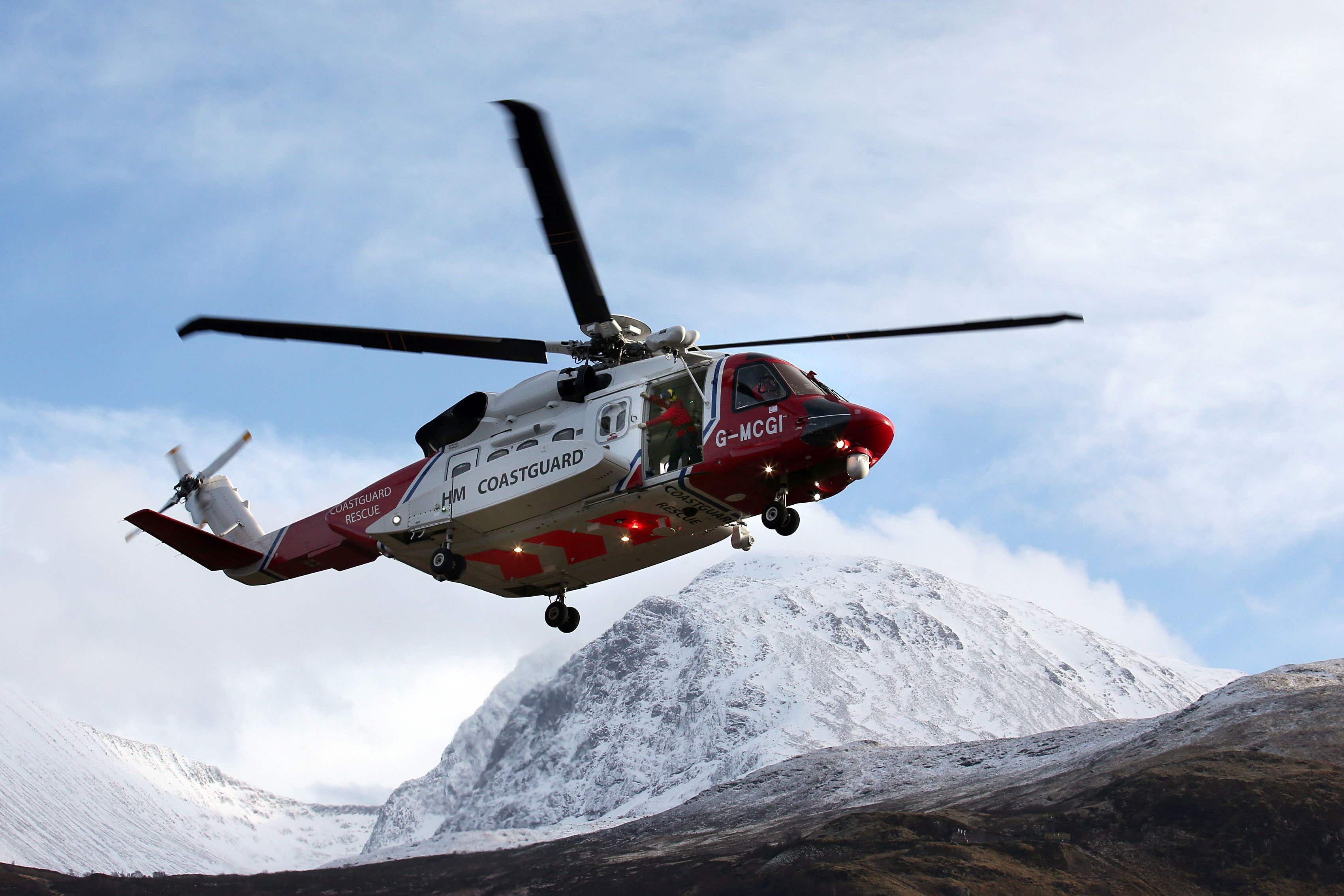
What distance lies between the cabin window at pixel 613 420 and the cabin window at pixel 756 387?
8.92 feet

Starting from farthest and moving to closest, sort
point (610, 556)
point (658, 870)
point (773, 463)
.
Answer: point (658, 870)
point (610, 556)
point (773, 463)

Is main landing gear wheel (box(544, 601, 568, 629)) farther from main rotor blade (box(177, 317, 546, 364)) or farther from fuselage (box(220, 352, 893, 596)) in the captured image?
main rotor blade (box(177, 317, 546, 364))

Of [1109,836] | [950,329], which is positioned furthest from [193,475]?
[1109,836]

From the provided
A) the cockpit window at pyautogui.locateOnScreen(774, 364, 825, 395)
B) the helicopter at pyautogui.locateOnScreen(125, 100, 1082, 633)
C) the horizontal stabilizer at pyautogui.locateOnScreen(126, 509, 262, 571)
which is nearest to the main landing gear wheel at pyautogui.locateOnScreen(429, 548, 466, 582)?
the helicopter at pyautogui.locateOnScreen(125, 100, 1082, 633)

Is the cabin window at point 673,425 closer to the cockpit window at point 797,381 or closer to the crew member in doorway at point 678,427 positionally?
the crew member in doorway at point 678,427

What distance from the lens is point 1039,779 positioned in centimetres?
19338

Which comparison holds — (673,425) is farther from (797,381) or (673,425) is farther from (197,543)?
(197,543)

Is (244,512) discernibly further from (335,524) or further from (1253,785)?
(1253,785)

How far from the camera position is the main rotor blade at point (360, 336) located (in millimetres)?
31578

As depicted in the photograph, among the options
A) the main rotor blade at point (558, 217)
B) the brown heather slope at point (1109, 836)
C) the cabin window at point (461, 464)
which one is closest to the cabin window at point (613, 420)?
the main rotor blade at point (558, 217)

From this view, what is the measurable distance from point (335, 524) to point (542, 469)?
26.7 ft

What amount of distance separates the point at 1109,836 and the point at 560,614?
149 metres

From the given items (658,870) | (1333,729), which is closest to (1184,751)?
(1333,729)

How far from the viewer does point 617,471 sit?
3111cm
